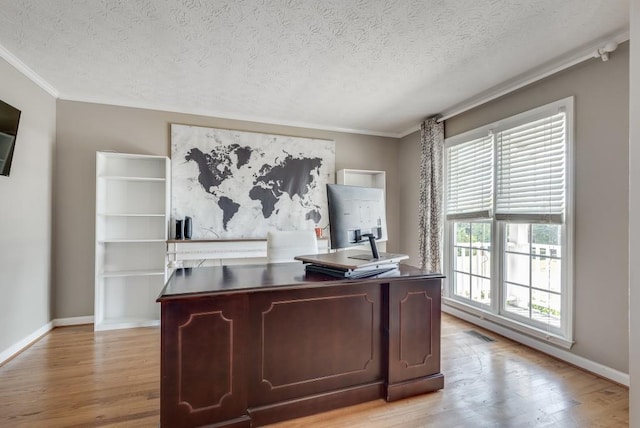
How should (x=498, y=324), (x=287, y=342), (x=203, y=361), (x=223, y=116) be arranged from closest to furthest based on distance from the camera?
(x=203, y=361), (x=287, y=342), (x=498, y=324), (x=223, y=116)

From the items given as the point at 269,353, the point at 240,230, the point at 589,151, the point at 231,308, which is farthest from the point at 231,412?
the point at 589,151

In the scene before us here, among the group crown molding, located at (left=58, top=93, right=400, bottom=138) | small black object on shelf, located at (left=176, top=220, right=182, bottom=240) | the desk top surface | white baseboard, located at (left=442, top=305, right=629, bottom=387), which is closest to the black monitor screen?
the desk top surface

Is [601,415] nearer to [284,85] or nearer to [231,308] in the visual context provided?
[231,308]

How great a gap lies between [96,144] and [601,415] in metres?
5.08

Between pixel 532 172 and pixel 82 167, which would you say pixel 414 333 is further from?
pixel 82 167

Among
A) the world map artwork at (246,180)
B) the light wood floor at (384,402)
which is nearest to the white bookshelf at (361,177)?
the world map artwork at (246,180)

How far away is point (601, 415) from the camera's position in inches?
76.7

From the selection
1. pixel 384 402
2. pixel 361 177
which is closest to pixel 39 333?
pixel 384 402

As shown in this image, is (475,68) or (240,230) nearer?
(475,68)

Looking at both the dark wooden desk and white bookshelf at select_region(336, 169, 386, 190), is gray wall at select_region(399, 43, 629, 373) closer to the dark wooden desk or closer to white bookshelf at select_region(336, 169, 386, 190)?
the dark wooden desk

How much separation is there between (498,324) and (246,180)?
340 centimetres

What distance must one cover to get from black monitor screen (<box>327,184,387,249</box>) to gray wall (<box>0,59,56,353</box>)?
2.78 meters

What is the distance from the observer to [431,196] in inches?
163

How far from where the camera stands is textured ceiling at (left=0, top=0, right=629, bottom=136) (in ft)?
6.72
